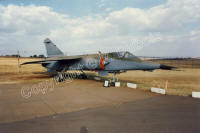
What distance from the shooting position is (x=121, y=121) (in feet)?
16.5

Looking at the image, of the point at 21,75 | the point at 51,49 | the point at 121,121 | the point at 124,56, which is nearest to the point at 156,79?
the point at 124,56

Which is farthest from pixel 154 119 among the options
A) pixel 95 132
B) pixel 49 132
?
pixel 49 132

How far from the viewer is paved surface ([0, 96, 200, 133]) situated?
4441mm

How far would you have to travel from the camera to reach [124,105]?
695cm

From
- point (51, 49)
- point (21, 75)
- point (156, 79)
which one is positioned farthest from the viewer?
point (21, 75)

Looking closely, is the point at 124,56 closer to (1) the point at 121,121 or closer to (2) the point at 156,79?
(1) the point at 121,121

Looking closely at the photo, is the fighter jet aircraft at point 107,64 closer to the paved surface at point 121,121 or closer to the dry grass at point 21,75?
the dry grass at point 21,75

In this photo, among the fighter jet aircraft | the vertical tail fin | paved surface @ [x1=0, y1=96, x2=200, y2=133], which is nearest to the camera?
paved surface @ [x1=0, y1=96, x2=200, y2=133]

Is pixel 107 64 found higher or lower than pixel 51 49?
lower

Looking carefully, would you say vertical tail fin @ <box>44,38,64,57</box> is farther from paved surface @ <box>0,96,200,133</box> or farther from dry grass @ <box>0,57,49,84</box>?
paved surface @ <box>0,96,200,133</box>

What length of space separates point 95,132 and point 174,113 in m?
3.31

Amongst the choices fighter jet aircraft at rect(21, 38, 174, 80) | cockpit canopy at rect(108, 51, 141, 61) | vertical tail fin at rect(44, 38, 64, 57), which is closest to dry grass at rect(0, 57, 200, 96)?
fighter jet aircraft at rect(21, 38, 174, 80)

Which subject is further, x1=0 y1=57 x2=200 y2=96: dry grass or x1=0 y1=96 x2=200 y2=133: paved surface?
x1=0 y1=57 x2=200 y2=96: dry grass

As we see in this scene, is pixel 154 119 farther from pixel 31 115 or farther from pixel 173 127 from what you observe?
pixel 31 115
